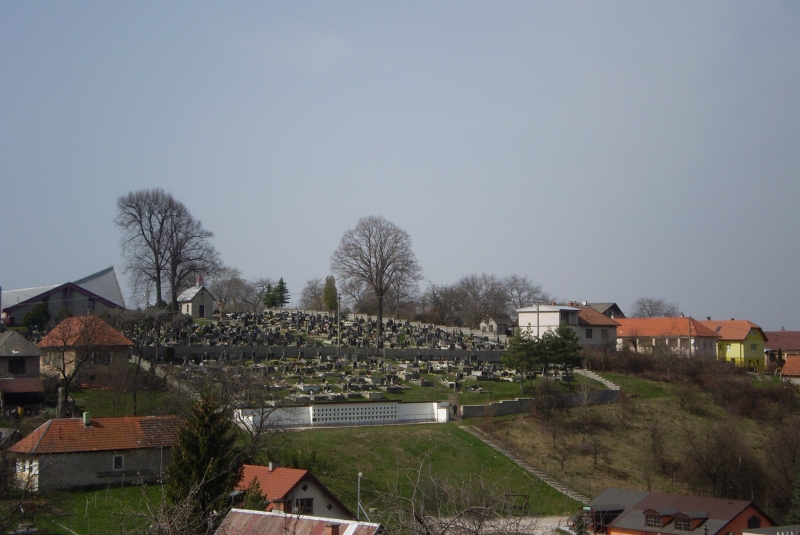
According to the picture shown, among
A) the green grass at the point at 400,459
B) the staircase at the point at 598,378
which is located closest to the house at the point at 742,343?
the staircase at the point at 598,378

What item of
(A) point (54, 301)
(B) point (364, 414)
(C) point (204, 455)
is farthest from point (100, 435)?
(A) point (54, 301)

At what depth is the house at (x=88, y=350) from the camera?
3938cm

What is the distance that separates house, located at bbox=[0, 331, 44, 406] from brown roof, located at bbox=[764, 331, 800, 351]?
64.5 metres

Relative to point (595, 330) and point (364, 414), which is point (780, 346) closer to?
point (595, 330)

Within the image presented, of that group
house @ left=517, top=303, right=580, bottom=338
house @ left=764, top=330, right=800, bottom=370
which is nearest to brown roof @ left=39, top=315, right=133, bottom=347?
house @ left=517, top=303, right=580, bottom=338

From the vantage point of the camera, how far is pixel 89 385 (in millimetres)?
39219

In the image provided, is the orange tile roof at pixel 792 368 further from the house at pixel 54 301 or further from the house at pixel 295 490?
the house at pixel 54 301

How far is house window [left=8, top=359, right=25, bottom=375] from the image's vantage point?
38.1 metres

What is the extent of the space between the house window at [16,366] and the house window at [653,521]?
29.2 meters

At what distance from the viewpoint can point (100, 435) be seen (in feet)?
90.7

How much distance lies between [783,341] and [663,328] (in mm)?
17925

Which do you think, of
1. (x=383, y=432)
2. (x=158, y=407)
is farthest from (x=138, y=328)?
(x=383, y=432)

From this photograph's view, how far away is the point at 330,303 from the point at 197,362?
41.9 metres

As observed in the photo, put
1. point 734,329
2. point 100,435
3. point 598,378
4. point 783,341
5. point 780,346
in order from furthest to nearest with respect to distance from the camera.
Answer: point 783,341 → point 780,346 → point 734,329 → point 598,378 → point 100,435
